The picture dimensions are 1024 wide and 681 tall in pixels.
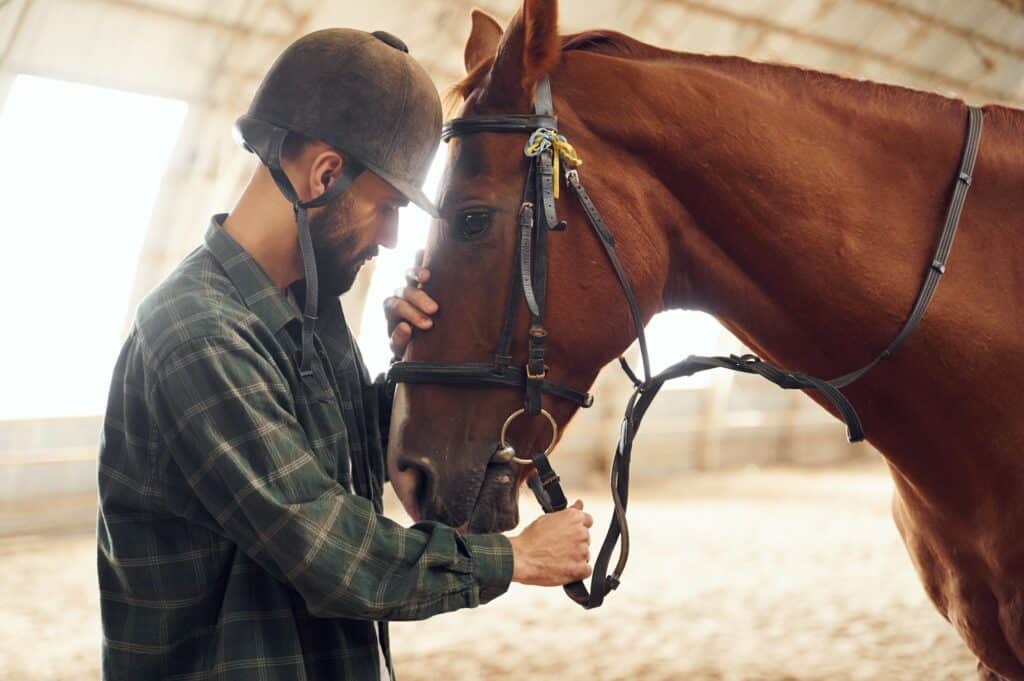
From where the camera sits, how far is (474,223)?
1875 mm

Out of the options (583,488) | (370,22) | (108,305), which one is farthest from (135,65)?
(583,488)

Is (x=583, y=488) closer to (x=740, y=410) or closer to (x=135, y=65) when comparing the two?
(x=740, y=410)

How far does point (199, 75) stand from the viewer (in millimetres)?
6074

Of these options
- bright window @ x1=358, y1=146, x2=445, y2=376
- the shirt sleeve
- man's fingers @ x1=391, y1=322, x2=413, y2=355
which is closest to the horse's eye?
man's fingers @ x1=391, y1=322, x2=413, y2=355

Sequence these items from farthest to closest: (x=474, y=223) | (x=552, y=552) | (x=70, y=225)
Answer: (x=70, y=225) → (x=474, y=223) → (x=552, y=552)

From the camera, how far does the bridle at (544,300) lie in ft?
5.95

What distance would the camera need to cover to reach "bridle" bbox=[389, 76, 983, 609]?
181cm

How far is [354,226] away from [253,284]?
203mm

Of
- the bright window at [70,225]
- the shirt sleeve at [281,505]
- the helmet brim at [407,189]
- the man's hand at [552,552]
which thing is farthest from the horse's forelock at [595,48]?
the bright window at [70,225]

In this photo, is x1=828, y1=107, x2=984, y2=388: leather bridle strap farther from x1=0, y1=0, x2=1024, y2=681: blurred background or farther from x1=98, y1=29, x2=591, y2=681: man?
x1=0, y1=0, x2=1024, y2=681: blurred background

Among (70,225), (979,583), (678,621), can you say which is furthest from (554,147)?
(70,225)

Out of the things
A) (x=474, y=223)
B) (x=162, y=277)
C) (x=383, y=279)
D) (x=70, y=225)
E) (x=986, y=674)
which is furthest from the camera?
(x=383, y=279)

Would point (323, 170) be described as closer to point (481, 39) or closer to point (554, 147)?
point (554, 147)

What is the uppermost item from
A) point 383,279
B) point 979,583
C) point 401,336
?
point 383,279
